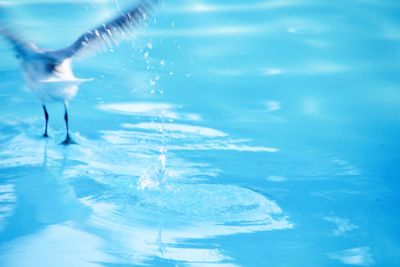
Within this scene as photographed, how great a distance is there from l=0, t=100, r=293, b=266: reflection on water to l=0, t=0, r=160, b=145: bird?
1.21 ft

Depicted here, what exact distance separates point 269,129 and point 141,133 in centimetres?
96

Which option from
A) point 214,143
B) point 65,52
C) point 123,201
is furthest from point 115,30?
point 123,201

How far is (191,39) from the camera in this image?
6.06 metres

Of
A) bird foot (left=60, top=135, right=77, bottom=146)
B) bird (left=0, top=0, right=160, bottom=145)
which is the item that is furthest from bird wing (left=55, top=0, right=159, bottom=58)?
bird foot (left=60, top=135, right=77, bottom=146)

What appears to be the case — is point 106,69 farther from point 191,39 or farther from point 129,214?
point 129,214

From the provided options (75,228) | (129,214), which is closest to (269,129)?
(129,214)

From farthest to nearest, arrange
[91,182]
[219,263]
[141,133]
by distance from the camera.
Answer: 1. [141,133]
2. [91,182]
3. [219,263]

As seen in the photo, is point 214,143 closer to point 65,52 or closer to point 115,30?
point 115,30

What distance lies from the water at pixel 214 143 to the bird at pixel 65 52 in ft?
1.25

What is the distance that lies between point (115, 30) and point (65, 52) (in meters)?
0.42

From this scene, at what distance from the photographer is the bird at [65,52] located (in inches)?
152

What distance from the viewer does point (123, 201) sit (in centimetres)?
337

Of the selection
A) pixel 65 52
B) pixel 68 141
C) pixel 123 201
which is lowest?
pixel 123 201

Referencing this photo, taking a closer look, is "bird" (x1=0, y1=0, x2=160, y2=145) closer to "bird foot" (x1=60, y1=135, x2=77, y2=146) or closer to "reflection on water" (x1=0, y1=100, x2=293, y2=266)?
"bird foot" (x1=60, y1=135, x2=77, y2=146)
